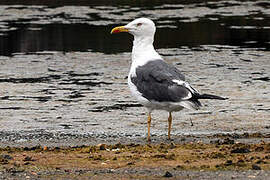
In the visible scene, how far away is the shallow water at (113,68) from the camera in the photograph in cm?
1136

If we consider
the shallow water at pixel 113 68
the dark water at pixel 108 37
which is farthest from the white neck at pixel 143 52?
the dark water at pixel 108 37

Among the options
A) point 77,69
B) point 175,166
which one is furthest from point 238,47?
point 175,166

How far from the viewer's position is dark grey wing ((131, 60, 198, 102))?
9195mm

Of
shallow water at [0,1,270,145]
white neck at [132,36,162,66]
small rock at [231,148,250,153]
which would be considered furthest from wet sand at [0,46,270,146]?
small rock at [231,148,250,153]

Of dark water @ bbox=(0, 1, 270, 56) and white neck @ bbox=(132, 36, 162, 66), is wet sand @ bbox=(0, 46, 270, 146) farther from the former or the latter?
dark water @ bbox=(0, 1, 270, 56)

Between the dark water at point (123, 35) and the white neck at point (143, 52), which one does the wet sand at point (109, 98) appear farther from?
the dark water at point (123, 35)

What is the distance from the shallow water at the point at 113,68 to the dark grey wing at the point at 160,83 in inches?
35.8

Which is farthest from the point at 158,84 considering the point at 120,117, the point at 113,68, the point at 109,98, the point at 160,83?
the point at 113,68

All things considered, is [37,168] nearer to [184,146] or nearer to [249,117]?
[184,146]

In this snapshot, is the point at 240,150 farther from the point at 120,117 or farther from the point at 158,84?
the point at 120,117

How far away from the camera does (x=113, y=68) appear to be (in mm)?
17484

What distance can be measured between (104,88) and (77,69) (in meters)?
2.89

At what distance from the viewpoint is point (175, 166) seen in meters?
7.34

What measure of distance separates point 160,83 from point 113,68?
8.08 metres
